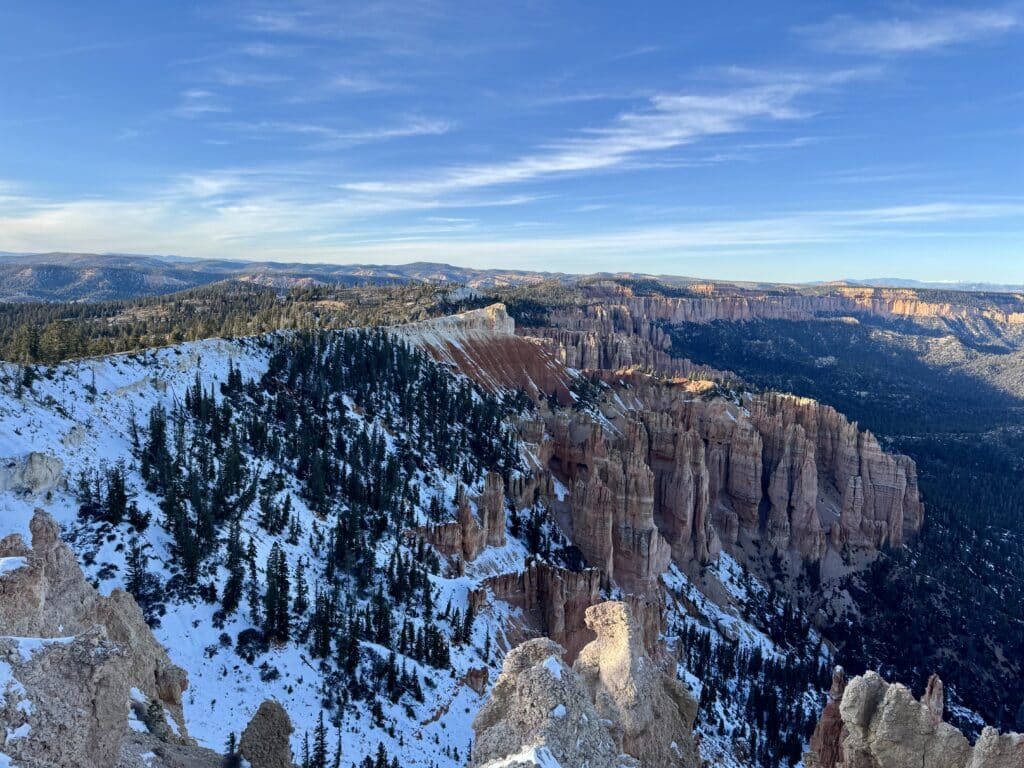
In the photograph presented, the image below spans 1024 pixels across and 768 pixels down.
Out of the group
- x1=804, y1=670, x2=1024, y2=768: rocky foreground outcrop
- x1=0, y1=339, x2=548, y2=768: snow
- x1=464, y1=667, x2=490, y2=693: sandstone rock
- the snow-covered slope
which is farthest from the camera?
x1=464, y1=667, x2=490, y2=693: sandstone rock

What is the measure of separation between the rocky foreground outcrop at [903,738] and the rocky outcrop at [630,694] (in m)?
4.58

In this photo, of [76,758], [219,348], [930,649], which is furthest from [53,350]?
[930,649]

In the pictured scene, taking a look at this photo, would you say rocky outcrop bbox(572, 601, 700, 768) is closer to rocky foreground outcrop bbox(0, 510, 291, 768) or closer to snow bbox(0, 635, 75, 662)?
rocky foreground outcrop bbox(0, 510, 291, 768)

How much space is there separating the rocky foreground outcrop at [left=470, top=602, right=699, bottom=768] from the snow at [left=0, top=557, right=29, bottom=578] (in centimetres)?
911

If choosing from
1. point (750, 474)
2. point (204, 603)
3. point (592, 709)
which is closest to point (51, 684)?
point (592, 709)

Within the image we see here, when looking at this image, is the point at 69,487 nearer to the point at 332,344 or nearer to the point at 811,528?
the point at 332,344

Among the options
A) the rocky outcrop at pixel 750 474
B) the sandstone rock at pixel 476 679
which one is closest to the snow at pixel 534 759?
the sandstone rock at pixel 476 679

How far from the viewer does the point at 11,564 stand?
1216 cm

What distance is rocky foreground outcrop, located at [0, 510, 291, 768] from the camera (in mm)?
9273

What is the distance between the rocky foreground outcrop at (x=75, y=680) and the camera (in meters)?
9.27

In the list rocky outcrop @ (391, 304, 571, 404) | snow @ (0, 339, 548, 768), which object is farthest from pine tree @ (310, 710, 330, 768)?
rocky outcrop @ (391, 304, 571, 404)

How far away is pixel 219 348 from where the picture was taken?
5562 centimetres

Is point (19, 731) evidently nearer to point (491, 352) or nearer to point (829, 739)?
point (829, 739)

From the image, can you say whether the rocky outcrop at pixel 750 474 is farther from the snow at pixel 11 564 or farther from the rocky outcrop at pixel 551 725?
the snow at pixel 11 564
